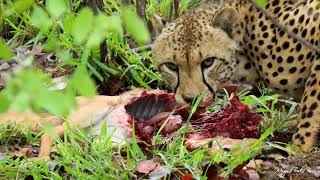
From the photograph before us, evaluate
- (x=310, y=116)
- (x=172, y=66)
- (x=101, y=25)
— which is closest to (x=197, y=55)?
(x=172, y=66)

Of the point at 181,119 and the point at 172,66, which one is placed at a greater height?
the point at 172,66

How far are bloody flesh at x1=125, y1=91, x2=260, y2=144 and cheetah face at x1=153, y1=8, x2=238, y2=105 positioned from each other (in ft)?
0.45

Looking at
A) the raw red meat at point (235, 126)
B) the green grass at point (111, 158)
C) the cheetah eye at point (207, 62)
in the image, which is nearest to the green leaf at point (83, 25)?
the green grass at point (111, 158)

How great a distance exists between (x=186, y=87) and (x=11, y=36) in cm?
292

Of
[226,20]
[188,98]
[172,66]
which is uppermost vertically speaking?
[226,20]

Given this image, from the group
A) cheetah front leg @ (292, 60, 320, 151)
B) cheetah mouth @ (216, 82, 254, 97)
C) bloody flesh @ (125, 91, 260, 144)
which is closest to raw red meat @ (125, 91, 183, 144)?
bloody flesh @ (125, 91, 260, 144)

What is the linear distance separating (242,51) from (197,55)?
0.46m

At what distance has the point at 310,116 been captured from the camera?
15.9 feet

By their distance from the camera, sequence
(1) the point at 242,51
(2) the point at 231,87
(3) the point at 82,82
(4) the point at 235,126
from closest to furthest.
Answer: (3) the point at 82,82 → (4) the point at 235,126 → (1) the point at 242,51 → (2) the point at 231,87

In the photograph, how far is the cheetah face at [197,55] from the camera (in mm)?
5137

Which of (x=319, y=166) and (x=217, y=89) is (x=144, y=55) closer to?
(x=217, y=89)

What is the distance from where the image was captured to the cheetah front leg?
4.80m

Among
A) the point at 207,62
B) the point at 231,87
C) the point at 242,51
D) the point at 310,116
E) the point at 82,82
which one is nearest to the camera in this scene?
the point at 82,82

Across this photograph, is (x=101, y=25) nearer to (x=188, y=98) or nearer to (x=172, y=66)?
(x=188, y=98)
